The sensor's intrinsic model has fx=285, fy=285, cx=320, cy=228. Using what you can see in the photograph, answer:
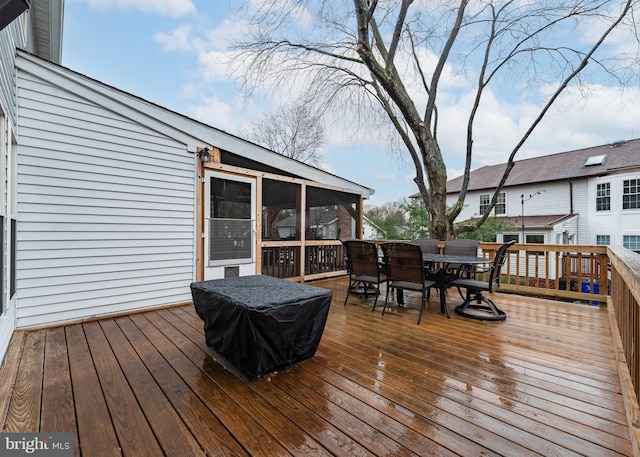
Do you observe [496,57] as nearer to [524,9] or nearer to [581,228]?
[524,9]

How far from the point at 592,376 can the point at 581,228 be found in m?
14.5

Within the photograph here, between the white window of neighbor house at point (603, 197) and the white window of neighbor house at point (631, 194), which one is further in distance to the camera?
the white window of neighbor house at point (603, 197)

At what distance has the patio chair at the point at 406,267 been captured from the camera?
3.49m

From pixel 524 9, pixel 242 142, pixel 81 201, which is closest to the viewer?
pixel 81 201

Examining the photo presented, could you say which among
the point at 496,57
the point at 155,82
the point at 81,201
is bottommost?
the point at 81,201

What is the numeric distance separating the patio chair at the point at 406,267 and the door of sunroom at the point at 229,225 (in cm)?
248

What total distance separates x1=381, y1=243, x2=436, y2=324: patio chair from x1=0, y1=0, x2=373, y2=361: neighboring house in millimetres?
2468

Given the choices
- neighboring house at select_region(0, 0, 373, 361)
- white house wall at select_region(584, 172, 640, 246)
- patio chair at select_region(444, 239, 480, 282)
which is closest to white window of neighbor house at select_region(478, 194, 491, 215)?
white house wall at select_region(584, 172, 640, 246)

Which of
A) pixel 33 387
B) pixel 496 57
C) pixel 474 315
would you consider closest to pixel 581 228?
pixel 496 57

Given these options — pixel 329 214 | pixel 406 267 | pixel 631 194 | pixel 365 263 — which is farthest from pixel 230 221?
pixel 631 194

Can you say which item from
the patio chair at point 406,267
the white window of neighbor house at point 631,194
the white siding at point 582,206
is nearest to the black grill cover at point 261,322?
the patio chair at point 406,267

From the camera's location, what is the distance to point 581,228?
506 inches

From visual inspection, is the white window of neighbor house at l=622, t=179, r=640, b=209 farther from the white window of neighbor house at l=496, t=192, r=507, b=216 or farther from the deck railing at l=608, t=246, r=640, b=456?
the deck railing at l=608, t=246, r=640, b=456

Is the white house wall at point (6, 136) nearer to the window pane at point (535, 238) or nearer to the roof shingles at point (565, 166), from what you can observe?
the window pane at point (535, 238)
